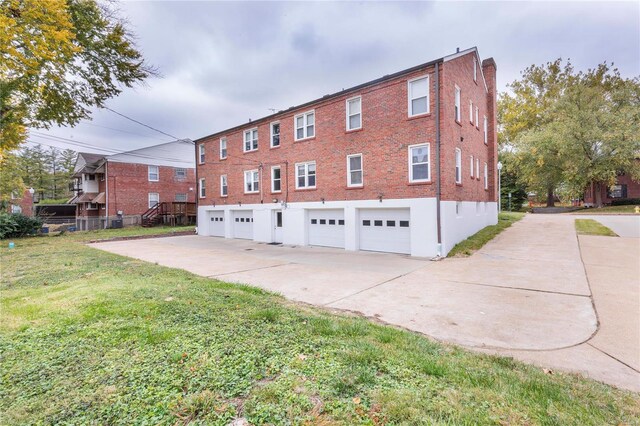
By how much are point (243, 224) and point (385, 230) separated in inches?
427

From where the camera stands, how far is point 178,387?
2564 millimetres

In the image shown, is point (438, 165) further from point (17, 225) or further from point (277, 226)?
point (17, 225)

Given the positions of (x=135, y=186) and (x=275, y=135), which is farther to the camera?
(x=135, y=186)

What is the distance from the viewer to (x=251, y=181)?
19531mm

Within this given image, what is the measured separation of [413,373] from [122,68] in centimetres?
1190

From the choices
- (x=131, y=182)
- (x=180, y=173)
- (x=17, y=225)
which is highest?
(x=180, y=173)

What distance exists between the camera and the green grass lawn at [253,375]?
2.24 m

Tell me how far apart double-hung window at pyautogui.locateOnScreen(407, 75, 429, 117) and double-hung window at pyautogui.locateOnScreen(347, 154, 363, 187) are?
3.07 m

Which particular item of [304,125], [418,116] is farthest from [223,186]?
[418,116]

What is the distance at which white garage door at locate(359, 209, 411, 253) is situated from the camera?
12.7 meters

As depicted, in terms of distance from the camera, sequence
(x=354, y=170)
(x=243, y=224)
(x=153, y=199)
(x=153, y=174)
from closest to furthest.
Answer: (x=354, y=170) < (x=243, y=224) < (x=153, y=199) < (x=153, y=174)

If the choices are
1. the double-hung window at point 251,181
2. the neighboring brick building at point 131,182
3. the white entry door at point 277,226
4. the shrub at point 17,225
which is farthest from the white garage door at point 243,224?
the shrub at point 17,225

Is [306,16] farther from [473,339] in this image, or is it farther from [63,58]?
[473,339]

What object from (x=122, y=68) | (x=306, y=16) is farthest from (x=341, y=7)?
(x=122, y=68)
